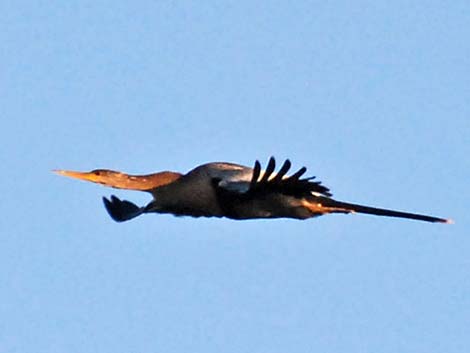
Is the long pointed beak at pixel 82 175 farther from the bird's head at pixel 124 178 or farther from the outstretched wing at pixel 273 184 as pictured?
the outstretched wing at pixel 273 184

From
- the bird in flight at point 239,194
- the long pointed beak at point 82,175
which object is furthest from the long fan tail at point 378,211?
the long pointed beak at point 82,175

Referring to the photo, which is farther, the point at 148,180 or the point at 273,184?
the point at 148,180

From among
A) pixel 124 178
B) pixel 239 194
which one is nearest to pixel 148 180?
pixel 124 178

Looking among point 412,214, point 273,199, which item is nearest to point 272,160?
point 273,199

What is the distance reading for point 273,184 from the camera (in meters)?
20.6

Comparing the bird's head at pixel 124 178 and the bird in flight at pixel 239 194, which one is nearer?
the bird in flight at pixel 239 194

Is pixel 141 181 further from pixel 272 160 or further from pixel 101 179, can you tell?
pixel 272 160

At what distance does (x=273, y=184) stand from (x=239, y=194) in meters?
0.54

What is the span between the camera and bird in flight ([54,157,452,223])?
20797mm

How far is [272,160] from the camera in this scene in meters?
19.8

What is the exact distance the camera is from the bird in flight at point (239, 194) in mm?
20797

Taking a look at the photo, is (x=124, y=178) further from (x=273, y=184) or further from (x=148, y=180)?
(x=273, y=184)

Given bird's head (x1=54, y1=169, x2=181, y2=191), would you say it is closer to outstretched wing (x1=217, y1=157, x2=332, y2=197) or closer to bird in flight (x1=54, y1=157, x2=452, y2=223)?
bird in flight (x1=54, y1=157, x2=452, y2=223)

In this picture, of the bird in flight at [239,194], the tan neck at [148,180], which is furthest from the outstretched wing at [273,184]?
the tan neck at [148,180]
